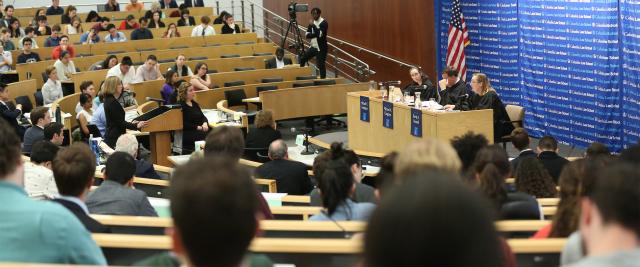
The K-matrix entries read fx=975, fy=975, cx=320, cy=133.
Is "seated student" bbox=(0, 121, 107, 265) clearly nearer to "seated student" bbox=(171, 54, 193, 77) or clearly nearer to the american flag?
the american flag

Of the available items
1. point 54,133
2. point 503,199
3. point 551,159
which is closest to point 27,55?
point 54,133

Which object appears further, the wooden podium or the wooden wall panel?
the wooden wall panel

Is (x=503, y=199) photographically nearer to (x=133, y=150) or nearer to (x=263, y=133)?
(x=133, y=150)

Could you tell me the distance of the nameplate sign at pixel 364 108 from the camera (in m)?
12.5

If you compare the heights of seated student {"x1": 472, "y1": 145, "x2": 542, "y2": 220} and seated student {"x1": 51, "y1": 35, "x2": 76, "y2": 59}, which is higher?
seated student {"x1": 51, "y1": 35, "x2": 76, "y2": 59}

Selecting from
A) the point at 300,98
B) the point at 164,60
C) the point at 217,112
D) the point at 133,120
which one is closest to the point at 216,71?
the point at 164,60

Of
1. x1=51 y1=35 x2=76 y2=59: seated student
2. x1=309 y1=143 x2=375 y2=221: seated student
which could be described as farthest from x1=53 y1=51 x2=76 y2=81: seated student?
x1=309 y1=143 x2=375 y2=221: seated student

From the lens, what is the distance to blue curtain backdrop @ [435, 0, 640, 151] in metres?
12.1

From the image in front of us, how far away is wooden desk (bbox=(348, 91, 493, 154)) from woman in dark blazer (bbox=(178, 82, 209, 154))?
204 cm

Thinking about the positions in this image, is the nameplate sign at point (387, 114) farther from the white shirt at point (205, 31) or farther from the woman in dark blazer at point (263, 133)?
the white shirt at point (205, 31)

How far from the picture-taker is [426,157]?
346 cm

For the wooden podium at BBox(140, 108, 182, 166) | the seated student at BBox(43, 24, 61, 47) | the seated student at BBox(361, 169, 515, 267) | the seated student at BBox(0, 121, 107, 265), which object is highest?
the seated student at BBox(43, 24, 61, 47)

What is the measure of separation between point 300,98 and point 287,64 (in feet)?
8.64

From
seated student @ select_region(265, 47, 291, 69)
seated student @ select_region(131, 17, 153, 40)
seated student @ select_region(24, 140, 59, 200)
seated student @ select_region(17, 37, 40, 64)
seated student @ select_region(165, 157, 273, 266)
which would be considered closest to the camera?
seated student @ select_region(165, 157, 273, 266)
